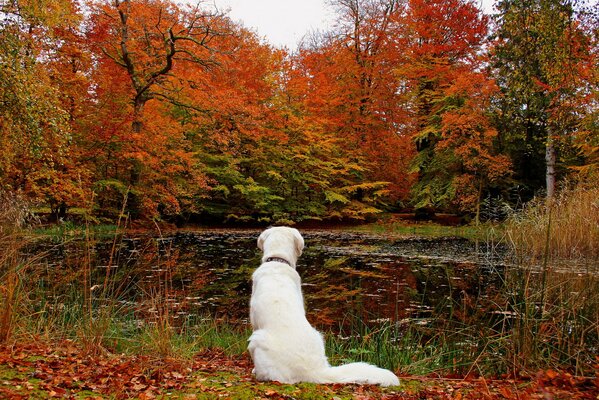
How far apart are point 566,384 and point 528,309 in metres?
1.01

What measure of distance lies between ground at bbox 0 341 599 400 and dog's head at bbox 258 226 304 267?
1.17 m

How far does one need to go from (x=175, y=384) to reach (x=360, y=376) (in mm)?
1316

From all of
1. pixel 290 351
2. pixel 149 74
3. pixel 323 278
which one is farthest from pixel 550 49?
pixel 149 74

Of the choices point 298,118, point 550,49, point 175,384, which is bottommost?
point 175,384

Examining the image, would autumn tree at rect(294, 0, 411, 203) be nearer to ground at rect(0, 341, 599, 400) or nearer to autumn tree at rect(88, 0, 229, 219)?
autumn tree at rect(88, 0, 229, 219)

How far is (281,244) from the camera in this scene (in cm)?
460

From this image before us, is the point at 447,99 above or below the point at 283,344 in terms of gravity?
above

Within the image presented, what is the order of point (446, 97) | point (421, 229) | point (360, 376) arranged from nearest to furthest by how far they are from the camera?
point (360, 376)
point (446, 97)
point (421, 229)

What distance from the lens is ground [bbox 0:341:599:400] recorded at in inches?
111

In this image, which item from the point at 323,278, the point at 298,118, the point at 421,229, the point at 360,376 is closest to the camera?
the point at 360,376

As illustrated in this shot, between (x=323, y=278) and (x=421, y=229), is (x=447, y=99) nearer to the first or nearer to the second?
(x=421, y=229)

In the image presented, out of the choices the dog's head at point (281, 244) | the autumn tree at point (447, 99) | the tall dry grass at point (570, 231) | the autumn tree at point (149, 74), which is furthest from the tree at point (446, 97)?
the dog's head at point (281, 244)

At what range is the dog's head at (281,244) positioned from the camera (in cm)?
450

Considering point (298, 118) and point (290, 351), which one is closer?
point (290, 351)
